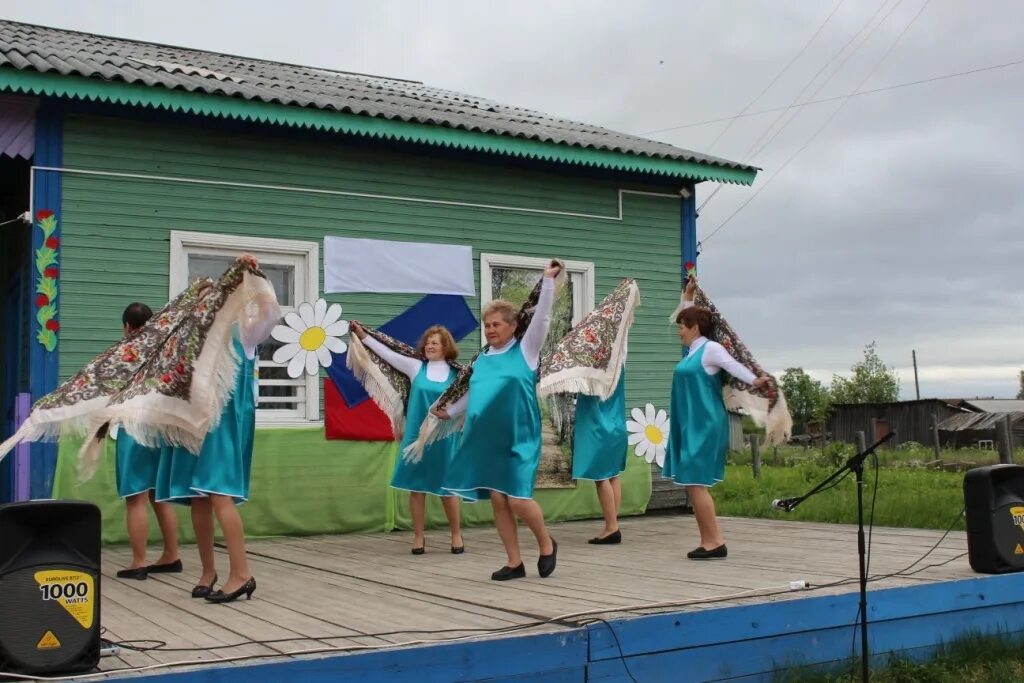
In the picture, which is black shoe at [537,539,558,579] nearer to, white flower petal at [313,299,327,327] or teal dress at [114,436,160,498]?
teal dress at [114,436,160,498]

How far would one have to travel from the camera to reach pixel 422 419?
7102 mm

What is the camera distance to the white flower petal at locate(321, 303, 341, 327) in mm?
8781

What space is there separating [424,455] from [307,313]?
2.07m

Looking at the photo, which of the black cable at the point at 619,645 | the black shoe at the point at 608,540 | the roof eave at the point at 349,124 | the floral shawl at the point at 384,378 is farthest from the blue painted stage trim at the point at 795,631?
the roof eave at the point at 349,124

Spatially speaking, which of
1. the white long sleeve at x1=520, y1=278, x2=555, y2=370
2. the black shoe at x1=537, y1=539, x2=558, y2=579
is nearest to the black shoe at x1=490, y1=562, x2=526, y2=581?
the black shoe at x1=537, y1=539, x2=558, y2=579

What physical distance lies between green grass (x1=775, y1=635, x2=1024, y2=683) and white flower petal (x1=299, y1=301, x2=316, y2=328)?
5.35m

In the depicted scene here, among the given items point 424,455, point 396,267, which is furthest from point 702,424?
point 396,267

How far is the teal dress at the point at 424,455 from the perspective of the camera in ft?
23.5

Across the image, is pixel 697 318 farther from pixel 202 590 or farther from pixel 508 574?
pixel 202 590

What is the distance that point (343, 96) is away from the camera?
363 inches

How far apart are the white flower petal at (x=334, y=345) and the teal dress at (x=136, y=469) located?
2782mm

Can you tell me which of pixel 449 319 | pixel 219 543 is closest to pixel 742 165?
pixel 449 319

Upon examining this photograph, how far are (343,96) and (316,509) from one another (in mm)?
3643

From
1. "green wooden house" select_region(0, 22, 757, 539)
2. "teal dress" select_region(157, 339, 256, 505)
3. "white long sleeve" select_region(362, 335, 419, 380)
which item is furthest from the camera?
"green wooden house" select_region(0, 22, 757, 539)
